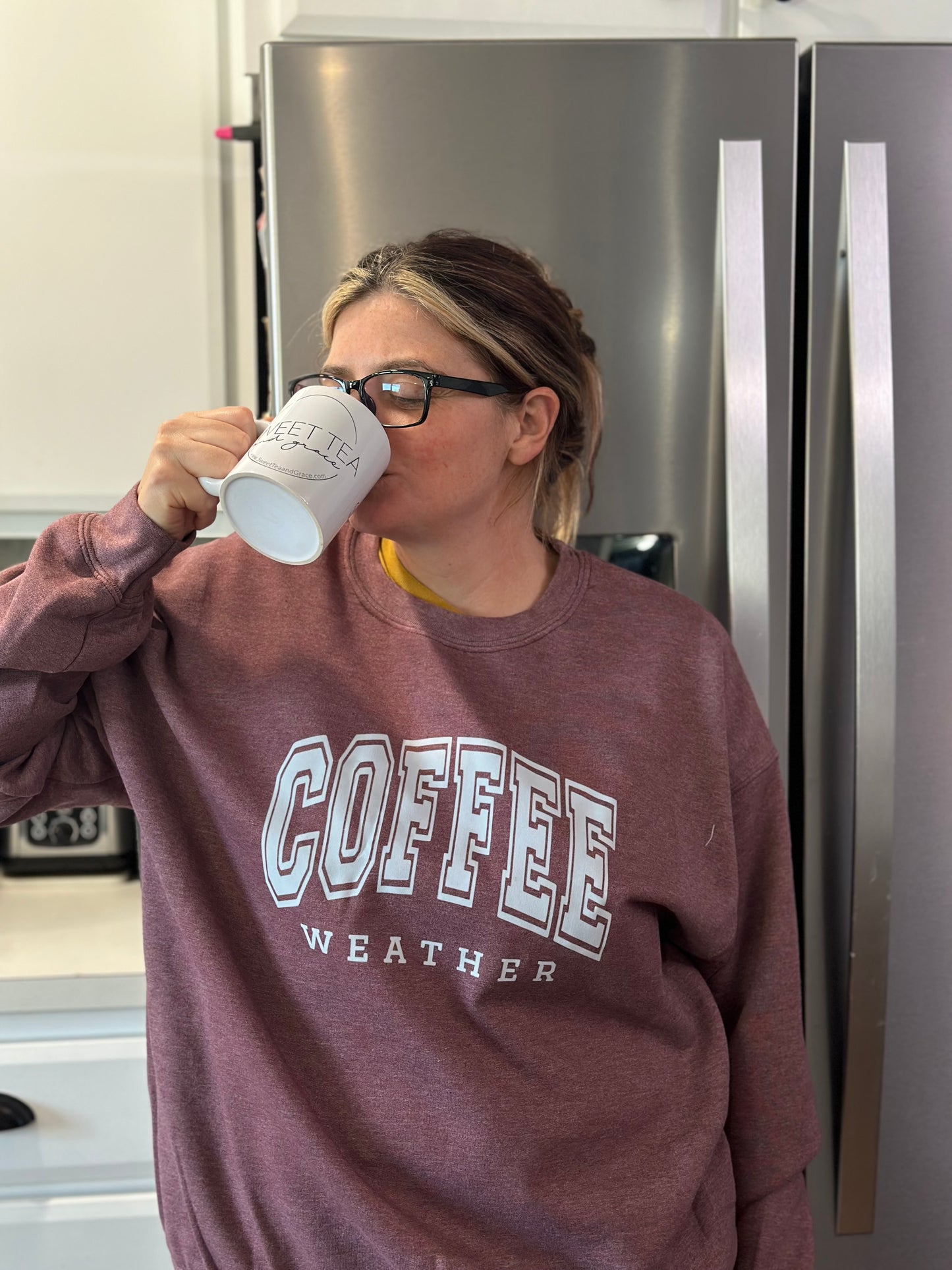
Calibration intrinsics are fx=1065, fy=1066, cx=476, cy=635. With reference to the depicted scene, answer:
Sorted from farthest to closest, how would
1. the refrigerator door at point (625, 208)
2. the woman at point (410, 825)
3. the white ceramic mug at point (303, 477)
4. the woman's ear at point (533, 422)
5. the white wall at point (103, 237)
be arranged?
the white wall at point (103, 237), the refrigerator door at point (625, 208), the woman's ear at point (533, 422), the woman at point (410, 825), the white ceramic mug at point (303, 477)

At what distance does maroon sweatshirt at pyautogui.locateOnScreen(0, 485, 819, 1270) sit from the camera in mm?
847

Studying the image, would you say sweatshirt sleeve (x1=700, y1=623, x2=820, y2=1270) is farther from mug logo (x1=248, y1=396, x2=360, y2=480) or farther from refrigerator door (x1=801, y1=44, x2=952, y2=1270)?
mug logo (x1=248, y1=396, x2=360, y2=480)

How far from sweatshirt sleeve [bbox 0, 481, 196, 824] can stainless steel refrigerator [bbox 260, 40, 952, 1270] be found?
383 mm

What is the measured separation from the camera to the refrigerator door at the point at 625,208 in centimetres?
111

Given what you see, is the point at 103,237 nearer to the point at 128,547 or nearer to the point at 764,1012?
the point at 128,547

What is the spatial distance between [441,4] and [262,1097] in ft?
3.88

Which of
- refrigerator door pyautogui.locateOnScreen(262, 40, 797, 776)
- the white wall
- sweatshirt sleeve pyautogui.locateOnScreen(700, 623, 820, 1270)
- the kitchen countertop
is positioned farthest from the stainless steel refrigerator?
the kitchen countertop

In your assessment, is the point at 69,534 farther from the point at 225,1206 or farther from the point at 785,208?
the point at 785,208

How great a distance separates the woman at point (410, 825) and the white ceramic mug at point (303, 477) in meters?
0.06

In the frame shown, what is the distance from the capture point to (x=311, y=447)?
0.74 meters

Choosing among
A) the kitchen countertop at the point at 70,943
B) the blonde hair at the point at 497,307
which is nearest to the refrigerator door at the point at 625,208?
the blonde hair at the point at 497,307

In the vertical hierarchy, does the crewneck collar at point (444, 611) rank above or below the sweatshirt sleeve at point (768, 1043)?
above

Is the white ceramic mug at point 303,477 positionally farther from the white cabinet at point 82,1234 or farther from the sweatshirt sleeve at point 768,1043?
the white cabinet at point 82,1234

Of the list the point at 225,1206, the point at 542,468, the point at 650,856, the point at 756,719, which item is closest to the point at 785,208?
the point at 542,468
